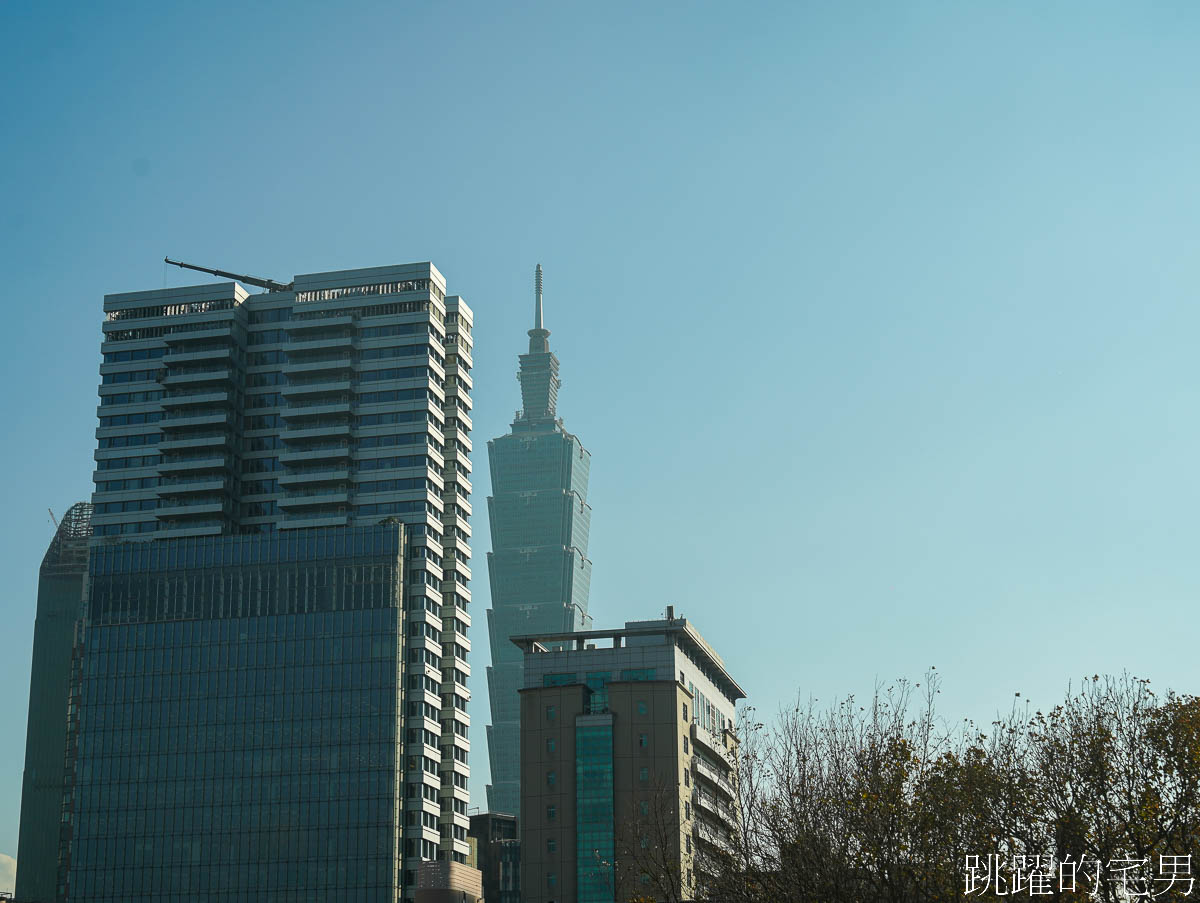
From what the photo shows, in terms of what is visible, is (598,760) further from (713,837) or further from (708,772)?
(713,837)

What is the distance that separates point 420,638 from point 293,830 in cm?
2881

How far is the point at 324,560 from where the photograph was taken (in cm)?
A: 19825

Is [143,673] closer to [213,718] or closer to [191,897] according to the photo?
[213,718]

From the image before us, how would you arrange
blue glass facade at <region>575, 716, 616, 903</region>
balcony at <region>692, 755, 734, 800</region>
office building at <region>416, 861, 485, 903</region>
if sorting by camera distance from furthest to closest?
1. balcony at <region>692, 755, 734, 800</region>
2. blue glass facade at <region>575, 716, 616, 903</region>
3. office building at <region>416, 861, 485, 903</region>

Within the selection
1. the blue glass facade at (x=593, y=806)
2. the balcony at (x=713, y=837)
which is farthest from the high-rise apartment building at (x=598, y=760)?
the balcony at (x=713, y=837)

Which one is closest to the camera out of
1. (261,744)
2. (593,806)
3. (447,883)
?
(593,806)

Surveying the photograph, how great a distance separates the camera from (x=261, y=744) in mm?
192250

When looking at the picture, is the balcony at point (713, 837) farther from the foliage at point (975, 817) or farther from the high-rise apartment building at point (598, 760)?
the high-rise apartment building at point (598, 760)

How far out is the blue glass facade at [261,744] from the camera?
187250mm

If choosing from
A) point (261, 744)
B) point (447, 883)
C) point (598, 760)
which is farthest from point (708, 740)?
point (261, 744)

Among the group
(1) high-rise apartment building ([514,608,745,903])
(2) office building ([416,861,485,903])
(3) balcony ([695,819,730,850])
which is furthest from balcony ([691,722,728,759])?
(3) balcony ([695,819,730,850])

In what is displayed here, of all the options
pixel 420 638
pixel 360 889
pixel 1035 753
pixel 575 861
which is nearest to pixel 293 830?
pixel 360 889

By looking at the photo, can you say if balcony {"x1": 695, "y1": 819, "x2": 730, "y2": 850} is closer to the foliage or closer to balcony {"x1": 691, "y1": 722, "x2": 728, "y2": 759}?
the foliage

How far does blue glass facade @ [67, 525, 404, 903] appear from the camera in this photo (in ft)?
614
